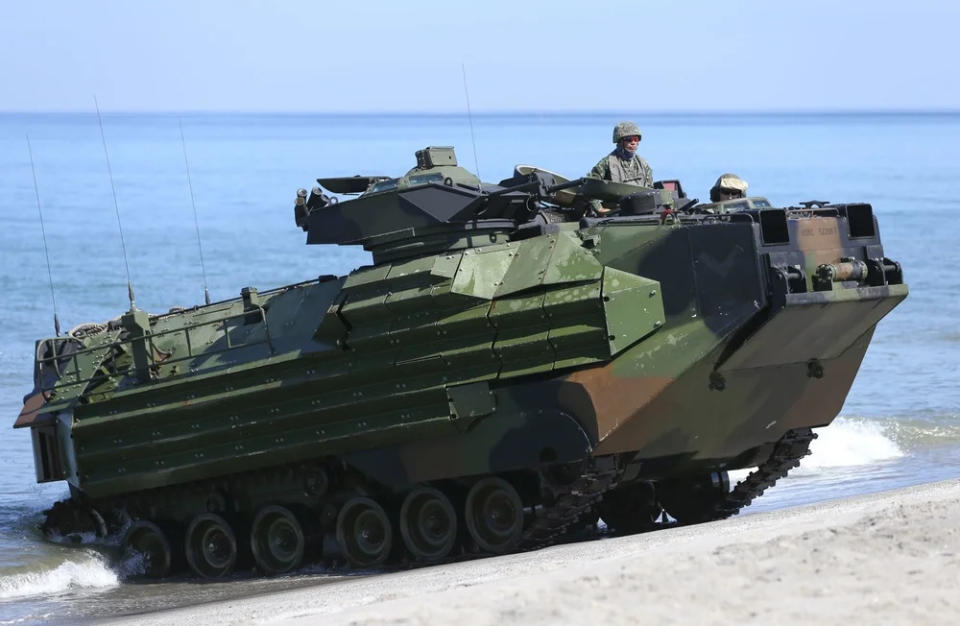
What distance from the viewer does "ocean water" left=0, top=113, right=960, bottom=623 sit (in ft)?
65.7

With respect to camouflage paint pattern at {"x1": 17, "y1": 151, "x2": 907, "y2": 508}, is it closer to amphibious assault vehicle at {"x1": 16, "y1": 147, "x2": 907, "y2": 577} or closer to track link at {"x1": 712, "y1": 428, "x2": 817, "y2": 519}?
amphibious assault vehicle at {"x1": 16, "y1": 147, "x2": 907, "y2": 577}

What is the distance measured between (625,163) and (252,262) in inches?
1409

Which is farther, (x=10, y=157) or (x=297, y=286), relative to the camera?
(x=10, y=157)

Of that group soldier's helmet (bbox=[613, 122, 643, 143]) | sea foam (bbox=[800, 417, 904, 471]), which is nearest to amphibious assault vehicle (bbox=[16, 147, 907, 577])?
soldier's helmet (bbox=[613, 122, 643, 143])

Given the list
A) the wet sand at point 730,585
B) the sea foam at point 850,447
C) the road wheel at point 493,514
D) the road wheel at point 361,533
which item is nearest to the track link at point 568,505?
the road wheel at point 493,514

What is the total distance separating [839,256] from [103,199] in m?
59.9

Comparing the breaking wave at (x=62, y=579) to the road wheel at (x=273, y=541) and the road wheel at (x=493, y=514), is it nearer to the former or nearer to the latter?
the road wheel at (x=273, y=541)

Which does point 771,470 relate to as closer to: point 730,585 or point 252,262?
point 730,585

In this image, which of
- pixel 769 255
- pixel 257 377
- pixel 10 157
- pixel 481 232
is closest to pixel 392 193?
pixel 481 232

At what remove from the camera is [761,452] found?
715 inches

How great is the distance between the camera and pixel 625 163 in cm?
1889

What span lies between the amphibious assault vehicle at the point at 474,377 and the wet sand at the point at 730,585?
7.37 ft

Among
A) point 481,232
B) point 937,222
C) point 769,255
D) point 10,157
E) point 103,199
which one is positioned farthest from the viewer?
point 10,157

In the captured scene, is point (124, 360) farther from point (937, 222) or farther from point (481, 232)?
point (937, 222)
